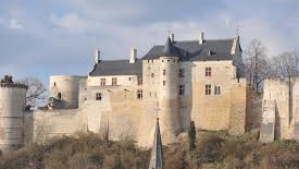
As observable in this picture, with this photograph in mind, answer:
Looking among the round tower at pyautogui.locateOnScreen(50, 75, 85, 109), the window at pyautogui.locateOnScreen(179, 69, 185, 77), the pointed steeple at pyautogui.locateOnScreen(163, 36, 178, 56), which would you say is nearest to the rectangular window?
the window at pyautogui.locateOnScreen(179, 69, 185, 77)

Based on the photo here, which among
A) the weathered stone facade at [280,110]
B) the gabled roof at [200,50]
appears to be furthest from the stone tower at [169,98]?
the weathered stone facade at [280,110]

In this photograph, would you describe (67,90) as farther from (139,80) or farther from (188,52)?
(188,52)

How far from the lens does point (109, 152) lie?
56531mm

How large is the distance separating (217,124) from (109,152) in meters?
7.03

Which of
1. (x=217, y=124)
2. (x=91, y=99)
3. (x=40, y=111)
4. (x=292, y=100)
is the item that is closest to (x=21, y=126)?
(x=40, y=111)

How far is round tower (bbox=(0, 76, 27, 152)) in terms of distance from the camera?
62000 millimetres

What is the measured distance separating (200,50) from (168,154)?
291 inches

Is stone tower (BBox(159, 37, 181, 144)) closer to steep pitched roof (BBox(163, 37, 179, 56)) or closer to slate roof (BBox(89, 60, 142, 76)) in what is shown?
steep pitched roof (BBox(163, 37, 179, 56))

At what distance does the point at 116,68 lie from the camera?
60.7 meters

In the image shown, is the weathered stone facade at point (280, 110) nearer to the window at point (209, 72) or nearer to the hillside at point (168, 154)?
the hillside at point (168, 154)

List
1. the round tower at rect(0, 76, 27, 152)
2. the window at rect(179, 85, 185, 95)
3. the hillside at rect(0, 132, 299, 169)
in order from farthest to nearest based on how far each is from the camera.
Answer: the round tower at rect(0, 76, 27, 152), the window at rect(179, 85, 185, 95), the hillside at rect(0, 132, 299, 169)

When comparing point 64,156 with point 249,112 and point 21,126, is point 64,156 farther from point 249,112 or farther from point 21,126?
point 249,112

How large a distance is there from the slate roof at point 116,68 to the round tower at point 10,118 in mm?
5803

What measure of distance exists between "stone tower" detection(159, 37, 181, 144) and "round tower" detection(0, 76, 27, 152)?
1139cm
